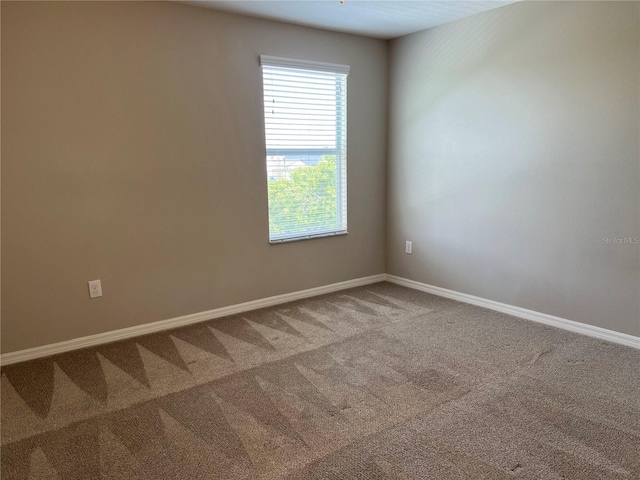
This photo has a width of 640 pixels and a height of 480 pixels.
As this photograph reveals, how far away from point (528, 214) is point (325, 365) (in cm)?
185

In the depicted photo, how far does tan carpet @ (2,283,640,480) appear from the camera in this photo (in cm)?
170

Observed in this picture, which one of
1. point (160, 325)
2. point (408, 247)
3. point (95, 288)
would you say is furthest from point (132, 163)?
point (408, 247)

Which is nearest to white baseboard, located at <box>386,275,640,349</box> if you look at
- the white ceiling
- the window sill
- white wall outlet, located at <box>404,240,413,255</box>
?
white wall outlet, located at <box>404,240,413,255</box>

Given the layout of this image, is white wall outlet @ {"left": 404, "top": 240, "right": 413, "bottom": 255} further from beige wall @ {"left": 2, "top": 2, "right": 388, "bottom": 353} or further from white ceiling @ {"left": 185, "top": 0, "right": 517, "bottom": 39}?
white ceiling @ {"left": 185, "top": 0, "right": 517, "bottom": 39}

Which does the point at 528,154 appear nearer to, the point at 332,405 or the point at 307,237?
the point at 307,237

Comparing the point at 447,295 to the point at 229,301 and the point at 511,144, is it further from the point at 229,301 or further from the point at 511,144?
the point at 229,301

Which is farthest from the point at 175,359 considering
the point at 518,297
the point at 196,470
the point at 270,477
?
the point at 518,297

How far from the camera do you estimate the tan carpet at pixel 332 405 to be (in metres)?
1.70

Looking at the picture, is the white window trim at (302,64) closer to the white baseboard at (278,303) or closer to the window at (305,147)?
the window at (305,147)

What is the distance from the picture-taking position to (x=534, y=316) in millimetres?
3125

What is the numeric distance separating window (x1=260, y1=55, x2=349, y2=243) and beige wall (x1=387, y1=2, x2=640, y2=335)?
2.08 feet

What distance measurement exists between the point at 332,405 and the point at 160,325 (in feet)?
5.20

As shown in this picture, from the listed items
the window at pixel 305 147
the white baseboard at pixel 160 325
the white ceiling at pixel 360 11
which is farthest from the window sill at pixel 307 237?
the white ceiling at pixel 360 11

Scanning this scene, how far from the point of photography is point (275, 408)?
2.07m
